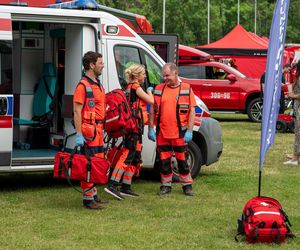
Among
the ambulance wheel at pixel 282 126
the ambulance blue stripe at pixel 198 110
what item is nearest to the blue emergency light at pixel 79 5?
the ambulance blue stripe at pixel 198 110

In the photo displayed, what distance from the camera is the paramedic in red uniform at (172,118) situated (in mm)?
9367

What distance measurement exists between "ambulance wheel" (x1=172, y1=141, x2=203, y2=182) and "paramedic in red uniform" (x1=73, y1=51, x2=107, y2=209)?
2129mm

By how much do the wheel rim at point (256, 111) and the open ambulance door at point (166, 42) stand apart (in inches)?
372

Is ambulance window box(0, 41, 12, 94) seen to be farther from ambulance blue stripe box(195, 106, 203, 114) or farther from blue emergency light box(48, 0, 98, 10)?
ambulance blue stripe box(195, 106, 203, 114)

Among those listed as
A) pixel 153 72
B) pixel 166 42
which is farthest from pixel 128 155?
pixel 166 42

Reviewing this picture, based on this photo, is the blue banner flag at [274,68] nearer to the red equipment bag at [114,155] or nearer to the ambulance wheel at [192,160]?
the red equipment bag at [114,155]

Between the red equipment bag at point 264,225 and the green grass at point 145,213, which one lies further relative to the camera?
the green grass at point 145,213

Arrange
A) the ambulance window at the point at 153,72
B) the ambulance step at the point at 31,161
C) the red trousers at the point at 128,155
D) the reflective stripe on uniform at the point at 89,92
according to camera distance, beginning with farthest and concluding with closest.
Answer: the ambulance window at the point at 153,72 < the ambulance step at the point at 31,161 < the red trousers at the point at 128,155 < the reflective stripe on uniform at the point at 89,92

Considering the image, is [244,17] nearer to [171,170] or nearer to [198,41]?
[198,41]

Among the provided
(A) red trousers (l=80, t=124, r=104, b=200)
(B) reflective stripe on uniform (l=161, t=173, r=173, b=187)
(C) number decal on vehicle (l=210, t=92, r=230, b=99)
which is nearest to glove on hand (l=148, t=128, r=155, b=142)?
(B) reflective stripe on uniform (l=161, t=173, r=173, b=187)

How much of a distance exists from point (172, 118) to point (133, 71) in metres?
0.77

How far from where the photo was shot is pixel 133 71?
925 cm

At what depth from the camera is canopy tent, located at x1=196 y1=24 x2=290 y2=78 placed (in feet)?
101

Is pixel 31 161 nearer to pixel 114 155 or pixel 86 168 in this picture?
pixel 114 155
